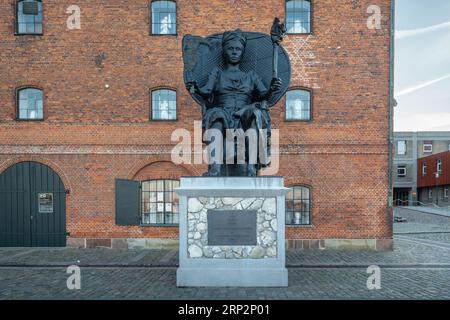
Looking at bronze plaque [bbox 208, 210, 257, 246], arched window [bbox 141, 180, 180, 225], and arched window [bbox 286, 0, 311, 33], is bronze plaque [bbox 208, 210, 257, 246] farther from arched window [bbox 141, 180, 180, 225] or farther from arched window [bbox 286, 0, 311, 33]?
arched window [bbox 286, 0, 311, 33]

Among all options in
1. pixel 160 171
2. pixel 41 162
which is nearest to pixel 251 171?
pixel 160 171

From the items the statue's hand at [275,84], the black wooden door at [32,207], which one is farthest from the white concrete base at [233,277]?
the black wooden door at [32,207]

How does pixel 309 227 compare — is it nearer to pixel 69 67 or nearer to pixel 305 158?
pixel 305 158

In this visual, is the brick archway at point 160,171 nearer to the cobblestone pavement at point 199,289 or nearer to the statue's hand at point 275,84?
the cobblestone pavement at point 199,289

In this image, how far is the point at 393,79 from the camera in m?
11.7

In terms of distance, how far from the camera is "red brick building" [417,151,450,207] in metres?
36.7

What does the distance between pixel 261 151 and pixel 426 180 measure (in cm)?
4063

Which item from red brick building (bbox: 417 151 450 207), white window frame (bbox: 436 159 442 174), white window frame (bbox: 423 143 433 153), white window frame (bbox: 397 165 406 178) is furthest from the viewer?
white window frame (bbox: 423 143 433 153)

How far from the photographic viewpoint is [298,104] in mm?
12055

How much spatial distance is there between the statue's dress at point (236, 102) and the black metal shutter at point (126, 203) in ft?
18.1

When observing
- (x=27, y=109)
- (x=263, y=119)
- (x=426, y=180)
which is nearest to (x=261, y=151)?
(x=263, y=119)

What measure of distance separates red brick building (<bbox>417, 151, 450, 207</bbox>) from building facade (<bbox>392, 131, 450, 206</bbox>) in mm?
890

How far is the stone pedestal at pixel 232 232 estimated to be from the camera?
7.07m

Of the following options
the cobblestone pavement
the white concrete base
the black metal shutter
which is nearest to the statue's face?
the white concrete base
